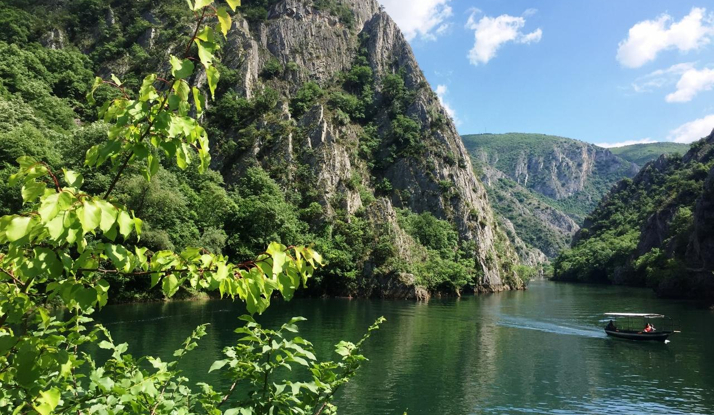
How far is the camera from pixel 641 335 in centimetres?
3262

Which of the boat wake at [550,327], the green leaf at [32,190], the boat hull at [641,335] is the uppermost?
the green leaf at [32,190]

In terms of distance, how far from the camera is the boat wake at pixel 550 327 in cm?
3528

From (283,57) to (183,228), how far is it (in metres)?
53.9

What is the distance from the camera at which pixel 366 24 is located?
112 m

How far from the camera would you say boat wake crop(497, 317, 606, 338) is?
35281mm

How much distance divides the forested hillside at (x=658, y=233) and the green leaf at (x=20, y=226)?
253 feet

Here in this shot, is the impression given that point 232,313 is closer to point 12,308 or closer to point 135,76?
point 12,308

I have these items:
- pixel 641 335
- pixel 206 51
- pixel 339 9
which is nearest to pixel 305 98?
pixel 339 9

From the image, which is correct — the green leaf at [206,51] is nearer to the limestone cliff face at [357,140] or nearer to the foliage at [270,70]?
the limestone cliff face at [357,140]

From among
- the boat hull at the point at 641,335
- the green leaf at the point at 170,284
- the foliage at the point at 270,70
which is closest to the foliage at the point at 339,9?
the foliage at the point at 270,70

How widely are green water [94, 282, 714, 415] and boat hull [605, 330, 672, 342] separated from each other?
0.73m

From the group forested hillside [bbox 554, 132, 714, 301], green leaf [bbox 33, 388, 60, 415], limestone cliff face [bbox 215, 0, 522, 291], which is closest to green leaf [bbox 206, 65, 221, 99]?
green leaf [bbox 33, 388, 60, 415]

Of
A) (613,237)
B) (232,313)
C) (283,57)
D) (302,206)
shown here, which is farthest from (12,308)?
(613,237)

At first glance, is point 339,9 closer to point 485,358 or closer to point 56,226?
point 485,358
